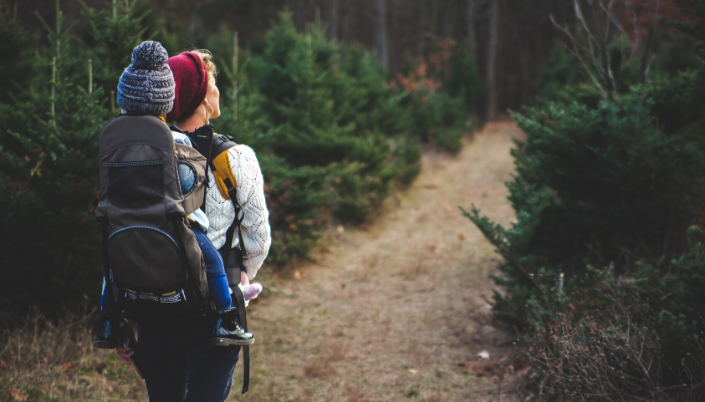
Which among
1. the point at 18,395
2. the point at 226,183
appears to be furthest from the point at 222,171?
the point at 18,395

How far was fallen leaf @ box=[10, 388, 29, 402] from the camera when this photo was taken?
3.12 meters

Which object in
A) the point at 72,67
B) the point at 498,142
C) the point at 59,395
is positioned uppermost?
the point at 72,67

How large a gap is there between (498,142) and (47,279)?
56.3ft

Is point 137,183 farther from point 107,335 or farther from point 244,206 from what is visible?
point 107,335

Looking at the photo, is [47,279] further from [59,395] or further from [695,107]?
[695,107]

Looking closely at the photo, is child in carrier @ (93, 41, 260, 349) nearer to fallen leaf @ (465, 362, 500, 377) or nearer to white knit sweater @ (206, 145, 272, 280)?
white knit sweater @ (206, 145, 272, 280)

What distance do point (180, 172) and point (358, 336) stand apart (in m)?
3.53

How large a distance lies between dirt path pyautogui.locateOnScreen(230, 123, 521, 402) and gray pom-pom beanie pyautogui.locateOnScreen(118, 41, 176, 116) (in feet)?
8.71

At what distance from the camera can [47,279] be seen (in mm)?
3930

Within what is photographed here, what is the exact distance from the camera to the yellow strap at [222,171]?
6.58ft

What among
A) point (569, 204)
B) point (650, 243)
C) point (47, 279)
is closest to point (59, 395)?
point (47, 279)

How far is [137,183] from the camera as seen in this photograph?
5.61ft

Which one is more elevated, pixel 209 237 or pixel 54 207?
pixel 209 237

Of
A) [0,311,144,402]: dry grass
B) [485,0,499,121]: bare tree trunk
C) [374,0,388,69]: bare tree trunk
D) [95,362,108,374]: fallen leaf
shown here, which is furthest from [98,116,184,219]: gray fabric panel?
[485,0,499,121]: bare tree trunk
